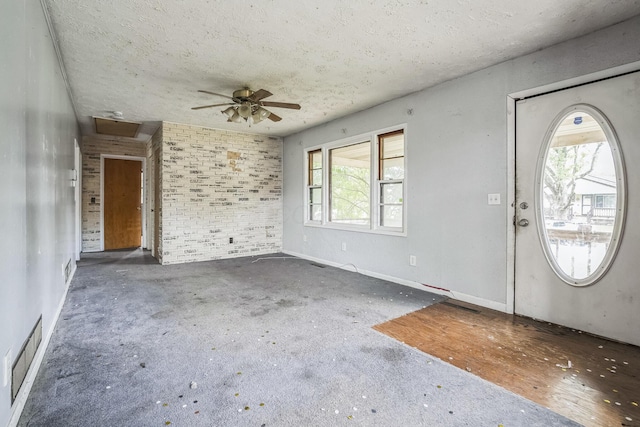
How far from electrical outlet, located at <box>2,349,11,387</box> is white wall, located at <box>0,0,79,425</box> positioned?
0.08 feet

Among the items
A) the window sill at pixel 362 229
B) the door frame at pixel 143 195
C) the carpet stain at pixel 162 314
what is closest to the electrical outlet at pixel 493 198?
the window sill at pixel 362 229

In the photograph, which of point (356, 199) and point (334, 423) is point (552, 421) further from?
point (356, 199)

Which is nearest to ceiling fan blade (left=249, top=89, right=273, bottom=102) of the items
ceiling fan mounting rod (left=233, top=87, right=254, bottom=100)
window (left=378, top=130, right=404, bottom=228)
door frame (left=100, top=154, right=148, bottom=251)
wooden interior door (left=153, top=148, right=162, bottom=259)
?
ceiling fan mounting rod (left=233, top=87, right=254, bottom=100)

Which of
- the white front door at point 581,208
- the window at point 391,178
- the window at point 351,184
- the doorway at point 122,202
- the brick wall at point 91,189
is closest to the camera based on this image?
the white front door at point 581,208

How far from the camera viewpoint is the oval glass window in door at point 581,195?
2.57 metres

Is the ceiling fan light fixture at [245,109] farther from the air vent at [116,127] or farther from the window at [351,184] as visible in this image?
the air vent at [116,127]

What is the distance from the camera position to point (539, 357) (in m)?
2.25

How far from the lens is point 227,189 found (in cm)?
613

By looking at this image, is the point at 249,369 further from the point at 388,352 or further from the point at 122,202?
the point at 122,202

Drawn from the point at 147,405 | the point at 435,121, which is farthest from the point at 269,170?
the point at 147,405

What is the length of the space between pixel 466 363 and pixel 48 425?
8.08 feet

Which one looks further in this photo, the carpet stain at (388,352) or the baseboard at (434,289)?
the baseboard at (434,289)

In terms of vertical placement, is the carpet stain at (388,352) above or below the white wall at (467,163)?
below

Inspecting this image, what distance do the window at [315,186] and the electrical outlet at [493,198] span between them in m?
3.18
